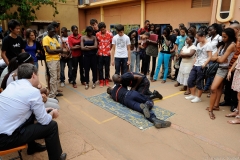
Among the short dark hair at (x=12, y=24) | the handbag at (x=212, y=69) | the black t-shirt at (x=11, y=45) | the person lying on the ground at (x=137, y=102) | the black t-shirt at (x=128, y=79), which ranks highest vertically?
the short dark hair at (x=12, y=24)

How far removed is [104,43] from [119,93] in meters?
1.93

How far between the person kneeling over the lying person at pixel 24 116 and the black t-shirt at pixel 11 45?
2.28 meters

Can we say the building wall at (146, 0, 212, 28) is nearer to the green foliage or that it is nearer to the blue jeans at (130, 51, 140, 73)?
the blue jeans at (130, 51, 140, 73)

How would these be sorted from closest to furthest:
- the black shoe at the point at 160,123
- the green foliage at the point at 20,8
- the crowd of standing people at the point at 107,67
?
1. the crowd of standing people at the point at 107,67
2. the black shoe at the point at 160,123
3. the green foliage at the point at 20,8

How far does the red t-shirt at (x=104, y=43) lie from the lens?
5.71m

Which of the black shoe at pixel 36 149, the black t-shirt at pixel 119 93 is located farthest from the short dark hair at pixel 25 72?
the black t-shirt at pixel 119 93

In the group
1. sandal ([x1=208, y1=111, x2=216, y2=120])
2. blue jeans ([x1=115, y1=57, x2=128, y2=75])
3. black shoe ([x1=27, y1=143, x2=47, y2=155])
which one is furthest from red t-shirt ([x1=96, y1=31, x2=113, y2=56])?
black shoe ([x1=27, y1=143, x2=47, y2=155])

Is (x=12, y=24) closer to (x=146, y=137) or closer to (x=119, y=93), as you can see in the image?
(x=119, y=93)

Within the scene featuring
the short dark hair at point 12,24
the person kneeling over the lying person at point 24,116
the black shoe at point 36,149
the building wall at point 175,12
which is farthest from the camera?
the building wall at point 175,12

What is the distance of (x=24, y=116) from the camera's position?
2.21 m

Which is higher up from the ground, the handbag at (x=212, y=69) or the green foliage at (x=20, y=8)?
the green foliage at (x=20, y=8)

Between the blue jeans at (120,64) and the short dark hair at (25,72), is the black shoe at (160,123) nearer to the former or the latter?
the short dark hair at (25,72)

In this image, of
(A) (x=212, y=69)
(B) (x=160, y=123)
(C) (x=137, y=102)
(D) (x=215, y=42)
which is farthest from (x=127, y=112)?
(D) (x=215, y=42)

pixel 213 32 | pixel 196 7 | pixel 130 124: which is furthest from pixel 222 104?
pixel 196 7
